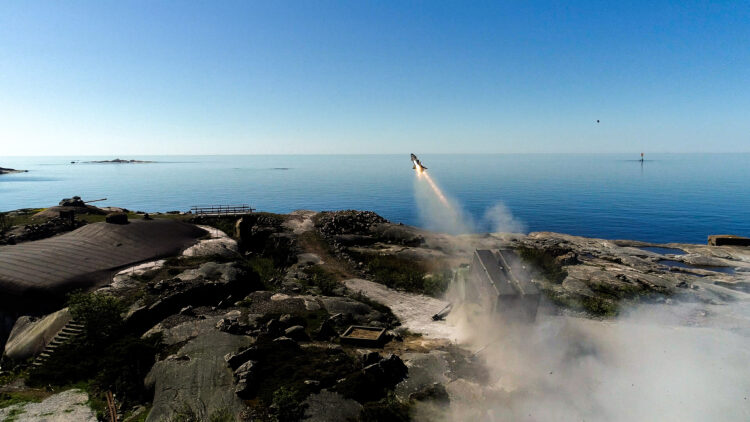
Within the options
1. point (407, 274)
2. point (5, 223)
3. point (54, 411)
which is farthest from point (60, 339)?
point (5, 223)

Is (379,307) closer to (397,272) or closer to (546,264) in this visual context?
(397,272)

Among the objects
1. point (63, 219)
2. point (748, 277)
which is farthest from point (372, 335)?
point (63, 219)

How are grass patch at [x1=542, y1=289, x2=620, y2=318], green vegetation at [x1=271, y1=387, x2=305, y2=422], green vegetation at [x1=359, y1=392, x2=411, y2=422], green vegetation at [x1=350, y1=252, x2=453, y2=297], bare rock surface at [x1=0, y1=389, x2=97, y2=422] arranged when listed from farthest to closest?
green vegetation at [x1=350, y1=252, x2=453, y2=297] < grass patch at [x1=542, y1=289, x2=620, y2=318] < bare rock surface at [x1=0, y1=389, x2=97, y2=422] < green vegetation at [x1=359, y1=392, x2=411, y2=422] < green vegetation at [x1=271, y1=387, x2=305, y2=422]

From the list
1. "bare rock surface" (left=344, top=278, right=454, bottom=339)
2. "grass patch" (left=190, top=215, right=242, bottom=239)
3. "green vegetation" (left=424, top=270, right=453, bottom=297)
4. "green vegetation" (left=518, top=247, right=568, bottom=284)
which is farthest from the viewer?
"grass patch" (left=190, top=215, right=242, bottom=239)

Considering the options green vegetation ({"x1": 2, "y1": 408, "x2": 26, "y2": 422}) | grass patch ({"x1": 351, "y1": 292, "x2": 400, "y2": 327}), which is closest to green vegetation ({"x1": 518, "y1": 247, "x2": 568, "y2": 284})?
grass patch ({"x1": 351, "y1": 292, "x2": 400, "y2": 327})

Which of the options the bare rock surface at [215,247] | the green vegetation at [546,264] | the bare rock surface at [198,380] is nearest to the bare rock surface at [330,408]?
the bare rock surface at [198,380]

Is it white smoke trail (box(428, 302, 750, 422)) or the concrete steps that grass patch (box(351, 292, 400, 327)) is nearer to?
white smoke trail (box(428, 302, 750, 422))

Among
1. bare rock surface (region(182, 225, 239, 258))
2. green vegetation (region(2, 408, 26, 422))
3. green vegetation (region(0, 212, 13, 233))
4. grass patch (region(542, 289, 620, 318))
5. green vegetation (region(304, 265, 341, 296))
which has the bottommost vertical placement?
grass patch (region(542, 289, 620, 318))
